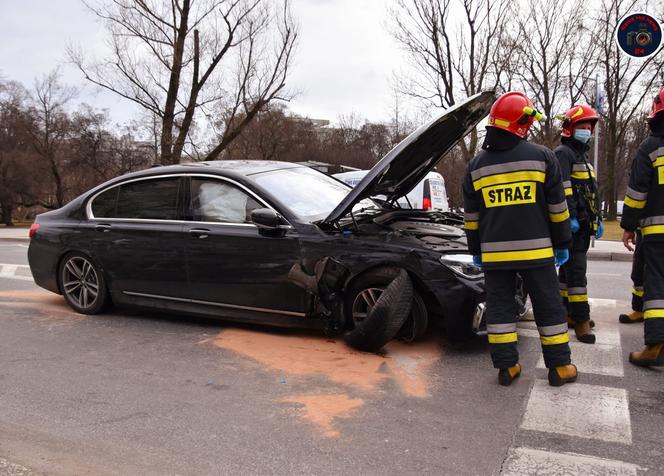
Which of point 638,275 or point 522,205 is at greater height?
point 522,205

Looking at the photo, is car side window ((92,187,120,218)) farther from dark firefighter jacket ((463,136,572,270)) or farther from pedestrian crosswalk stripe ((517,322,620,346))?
pedestrian crosswalk stripe ((517,322,620,346))

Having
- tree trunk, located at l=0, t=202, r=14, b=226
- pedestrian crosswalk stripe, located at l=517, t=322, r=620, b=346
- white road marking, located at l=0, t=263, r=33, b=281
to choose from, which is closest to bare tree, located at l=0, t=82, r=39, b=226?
tree trunk, located at l=0, t=202, r=14, b=226

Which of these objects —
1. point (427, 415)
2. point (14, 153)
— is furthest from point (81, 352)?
point (14, 153)

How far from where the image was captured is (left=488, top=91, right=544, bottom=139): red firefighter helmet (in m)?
3.63

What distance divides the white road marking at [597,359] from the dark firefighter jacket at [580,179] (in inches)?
38.4

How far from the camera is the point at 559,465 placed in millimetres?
2791

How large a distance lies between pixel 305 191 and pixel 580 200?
2382 mm

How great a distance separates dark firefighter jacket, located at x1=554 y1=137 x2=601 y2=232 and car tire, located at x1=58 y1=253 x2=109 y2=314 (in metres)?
4.48

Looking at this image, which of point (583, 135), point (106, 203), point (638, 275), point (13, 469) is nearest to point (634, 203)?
point (583, 135)

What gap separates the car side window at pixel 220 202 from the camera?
199 inches

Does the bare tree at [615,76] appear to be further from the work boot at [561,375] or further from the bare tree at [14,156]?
the bare tree at [14,156]

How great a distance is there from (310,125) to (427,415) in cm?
5592

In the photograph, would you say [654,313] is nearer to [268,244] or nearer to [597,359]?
[597,359]

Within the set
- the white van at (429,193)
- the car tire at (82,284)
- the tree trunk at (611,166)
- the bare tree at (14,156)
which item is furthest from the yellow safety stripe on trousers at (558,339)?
the bare tree at (14,156)
